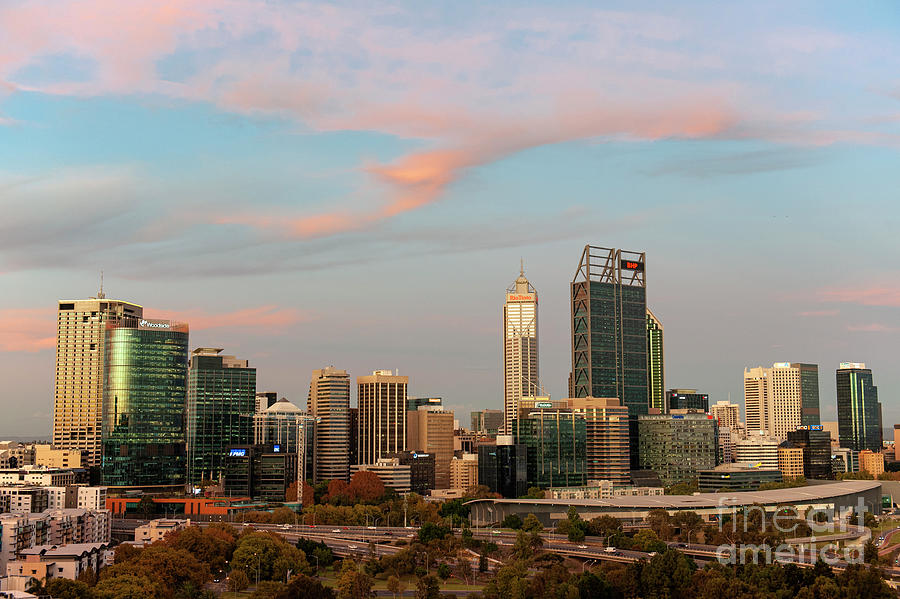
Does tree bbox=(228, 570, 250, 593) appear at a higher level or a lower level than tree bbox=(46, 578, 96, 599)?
lower

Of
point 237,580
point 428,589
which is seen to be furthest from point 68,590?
point 428,589

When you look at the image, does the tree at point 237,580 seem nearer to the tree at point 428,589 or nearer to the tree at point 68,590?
the tree at point 428,589

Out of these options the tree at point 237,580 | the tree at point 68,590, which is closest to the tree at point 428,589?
the tree at point 237,580

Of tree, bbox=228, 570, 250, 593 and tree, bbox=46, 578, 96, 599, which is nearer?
tree, bbox=46, 578, 96, 599

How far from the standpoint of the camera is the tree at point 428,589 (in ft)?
360

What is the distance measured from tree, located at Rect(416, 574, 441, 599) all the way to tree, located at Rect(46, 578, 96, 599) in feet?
105

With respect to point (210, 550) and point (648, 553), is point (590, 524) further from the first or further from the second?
point (210, 550)

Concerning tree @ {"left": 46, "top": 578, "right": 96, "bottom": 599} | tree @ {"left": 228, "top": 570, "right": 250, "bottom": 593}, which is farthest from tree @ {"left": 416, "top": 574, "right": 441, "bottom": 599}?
tree @ {"left": 46, "top": 578, "right": 96, "bottom": 599}

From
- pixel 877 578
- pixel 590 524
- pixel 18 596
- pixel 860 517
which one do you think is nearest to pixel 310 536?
pixel 590 524

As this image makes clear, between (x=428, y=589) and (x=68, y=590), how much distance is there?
3464 centimetres

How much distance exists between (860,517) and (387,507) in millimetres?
78845

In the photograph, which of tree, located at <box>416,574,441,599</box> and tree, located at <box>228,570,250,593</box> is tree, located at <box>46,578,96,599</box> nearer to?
tree, located at <box>228,570,250,593</box>

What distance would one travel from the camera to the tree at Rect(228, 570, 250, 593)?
11550 centimetres

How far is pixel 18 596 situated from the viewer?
90500 mm
